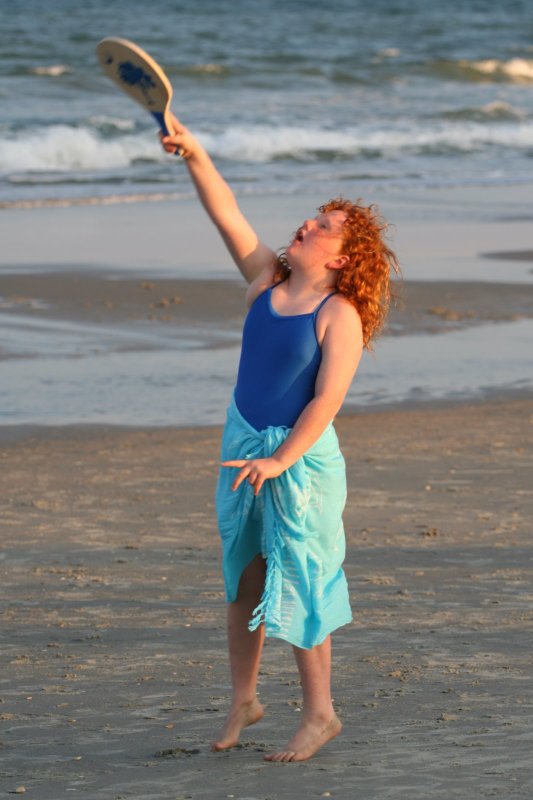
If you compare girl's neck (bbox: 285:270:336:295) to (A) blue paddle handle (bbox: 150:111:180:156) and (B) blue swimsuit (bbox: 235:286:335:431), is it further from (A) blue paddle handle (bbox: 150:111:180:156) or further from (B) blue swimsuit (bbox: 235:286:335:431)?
(A) blue paddle handle (bbox: 150:111:180:156)

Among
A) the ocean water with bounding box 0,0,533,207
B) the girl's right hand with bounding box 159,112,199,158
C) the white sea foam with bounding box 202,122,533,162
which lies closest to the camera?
the girl's right hand with bounding box 159,112,199,158

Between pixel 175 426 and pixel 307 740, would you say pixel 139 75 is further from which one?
pixel 175 426

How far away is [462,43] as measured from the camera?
4691 centimetres

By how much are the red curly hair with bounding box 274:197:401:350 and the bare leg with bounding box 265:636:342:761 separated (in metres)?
0.78

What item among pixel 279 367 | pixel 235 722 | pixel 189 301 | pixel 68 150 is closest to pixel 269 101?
pixel 68 150

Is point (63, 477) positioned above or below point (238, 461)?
below

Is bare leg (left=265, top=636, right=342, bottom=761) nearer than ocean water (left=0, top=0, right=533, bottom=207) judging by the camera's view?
Yes

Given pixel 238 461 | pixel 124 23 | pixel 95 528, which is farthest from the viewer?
pixel 124 23

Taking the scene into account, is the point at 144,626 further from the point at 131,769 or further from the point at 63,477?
the point at 63,477

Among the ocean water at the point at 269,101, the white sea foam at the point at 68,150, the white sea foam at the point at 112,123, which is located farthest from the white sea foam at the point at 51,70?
the white sea foam at the point at 68,150

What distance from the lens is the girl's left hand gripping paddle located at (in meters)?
4.00

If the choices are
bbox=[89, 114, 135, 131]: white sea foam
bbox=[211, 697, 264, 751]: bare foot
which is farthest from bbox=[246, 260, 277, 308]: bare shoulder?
bbox=[89, 114, 135, 131]: white sea foam

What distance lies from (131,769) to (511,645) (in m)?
1.47

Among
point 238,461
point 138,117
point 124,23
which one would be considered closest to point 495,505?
point 238,461
